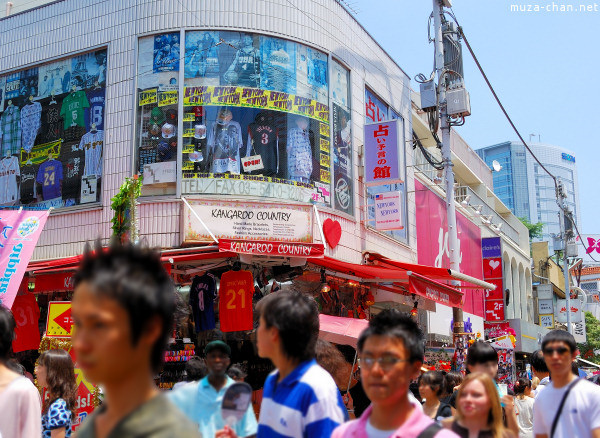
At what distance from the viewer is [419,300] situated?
55.0ft

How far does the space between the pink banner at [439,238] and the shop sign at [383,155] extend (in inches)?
130

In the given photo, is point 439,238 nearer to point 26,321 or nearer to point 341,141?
point 341,141

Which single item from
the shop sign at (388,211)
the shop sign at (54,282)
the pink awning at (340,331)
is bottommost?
the pink awning at (340,331)

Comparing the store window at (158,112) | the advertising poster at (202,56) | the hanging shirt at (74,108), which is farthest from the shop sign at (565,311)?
the hanging shirt at (74,108)

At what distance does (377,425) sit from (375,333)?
0.43 metres

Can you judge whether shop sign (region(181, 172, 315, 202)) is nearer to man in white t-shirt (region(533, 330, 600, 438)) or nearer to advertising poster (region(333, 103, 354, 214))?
advertising poster (region(333, 103, 354, 214))

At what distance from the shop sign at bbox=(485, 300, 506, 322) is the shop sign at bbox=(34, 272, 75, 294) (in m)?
19.5

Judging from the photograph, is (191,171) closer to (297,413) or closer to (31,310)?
(31,310)

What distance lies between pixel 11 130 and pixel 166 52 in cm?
417

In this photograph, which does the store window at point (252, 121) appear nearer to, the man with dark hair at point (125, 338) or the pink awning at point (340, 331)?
the pink awning at point (340, 331)

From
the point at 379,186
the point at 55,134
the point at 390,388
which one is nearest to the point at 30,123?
the point at 55,134

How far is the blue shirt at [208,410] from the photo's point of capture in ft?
8.95

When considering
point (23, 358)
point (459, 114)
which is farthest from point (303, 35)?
point (23, 358)

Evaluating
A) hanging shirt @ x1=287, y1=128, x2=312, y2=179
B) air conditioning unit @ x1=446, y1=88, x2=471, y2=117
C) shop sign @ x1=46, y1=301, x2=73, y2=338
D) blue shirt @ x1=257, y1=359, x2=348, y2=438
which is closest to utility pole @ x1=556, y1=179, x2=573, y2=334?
air conditioning unit @ x1=446, y1=88, x2=471, y2=117
